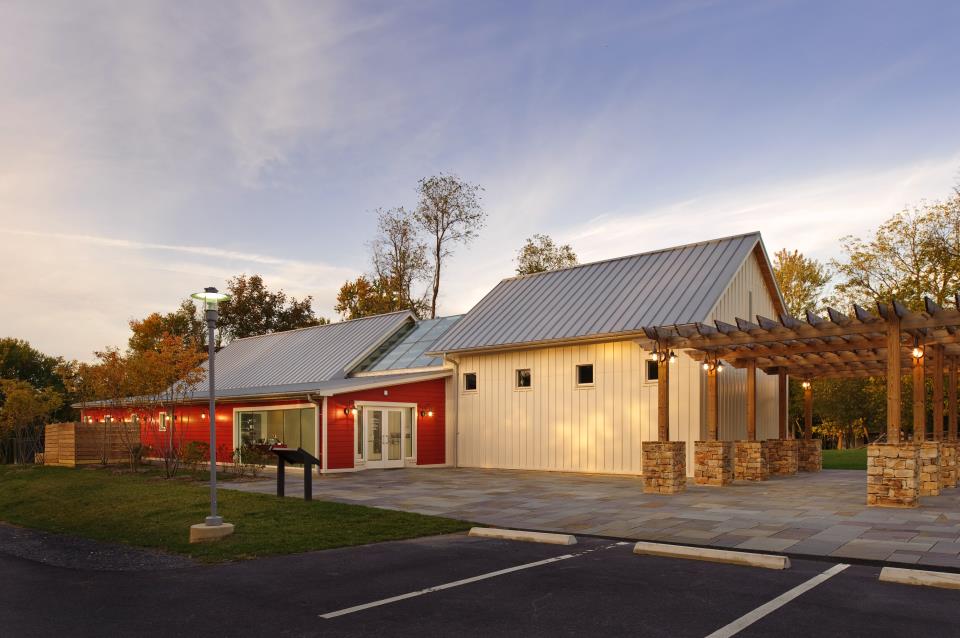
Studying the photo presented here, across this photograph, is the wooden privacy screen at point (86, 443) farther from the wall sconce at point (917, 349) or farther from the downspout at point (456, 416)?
the wall sconce at point (917, 349)

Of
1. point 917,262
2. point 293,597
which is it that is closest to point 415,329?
point 293,597

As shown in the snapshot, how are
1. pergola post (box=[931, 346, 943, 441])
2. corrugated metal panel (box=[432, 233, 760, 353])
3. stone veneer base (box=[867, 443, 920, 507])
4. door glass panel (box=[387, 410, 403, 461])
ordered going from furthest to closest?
door glass panel (box=[387, 410, 403, 461]) < corrugated metal panel (box=[432, 233, 760, 353]) < pergola post (box=[931, 346, 943, 441]) < stone veneer base (box=[867, 443, 920, 507])

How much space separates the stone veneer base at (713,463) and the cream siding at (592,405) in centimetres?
141

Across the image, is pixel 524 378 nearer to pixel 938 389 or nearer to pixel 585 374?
pixel 585 374

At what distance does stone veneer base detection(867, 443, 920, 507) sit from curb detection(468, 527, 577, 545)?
20.1 ft

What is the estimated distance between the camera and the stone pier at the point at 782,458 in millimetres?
18562

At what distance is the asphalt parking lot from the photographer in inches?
211

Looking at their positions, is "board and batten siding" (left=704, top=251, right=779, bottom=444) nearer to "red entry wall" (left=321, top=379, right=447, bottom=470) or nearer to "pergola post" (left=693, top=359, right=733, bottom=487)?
"pergola post" (left=693, top=359, right=733, bottom=487)

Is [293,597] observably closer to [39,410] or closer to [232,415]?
[232,415]

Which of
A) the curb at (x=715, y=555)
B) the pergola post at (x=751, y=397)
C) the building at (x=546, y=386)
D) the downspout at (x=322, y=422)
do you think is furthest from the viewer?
the downspout at (x=322, y=422)

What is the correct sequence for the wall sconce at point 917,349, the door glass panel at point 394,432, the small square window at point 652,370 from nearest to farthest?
1. the wall sconce at point 917,349
2. the small square window at point 652,370
3. the door glass panel at point 394,432

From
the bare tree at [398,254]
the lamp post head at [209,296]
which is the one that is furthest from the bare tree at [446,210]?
the lamp post head at [209,296]

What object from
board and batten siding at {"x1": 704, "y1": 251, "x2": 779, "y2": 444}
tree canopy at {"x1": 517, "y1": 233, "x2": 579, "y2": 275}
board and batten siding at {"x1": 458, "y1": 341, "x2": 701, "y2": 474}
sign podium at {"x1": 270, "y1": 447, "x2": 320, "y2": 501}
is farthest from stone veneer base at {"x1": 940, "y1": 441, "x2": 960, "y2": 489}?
tree canopy at {"x1": 517, "y1": 233, "x2": 579, "y2": 275}

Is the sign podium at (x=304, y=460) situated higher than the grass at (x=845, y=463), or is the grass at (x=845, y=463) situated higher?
the sign podium at (x=304, y=460)
